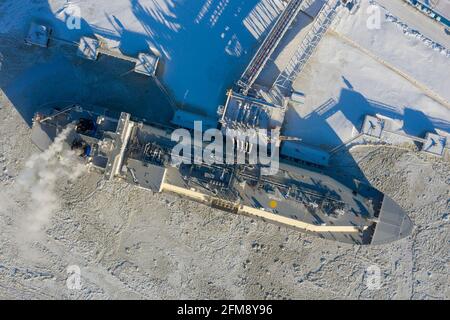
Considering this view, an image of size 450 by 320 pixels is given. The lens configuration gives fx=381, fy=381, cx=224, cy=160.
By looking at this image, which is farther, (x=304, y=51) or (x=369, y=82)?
(x=369, y=82)

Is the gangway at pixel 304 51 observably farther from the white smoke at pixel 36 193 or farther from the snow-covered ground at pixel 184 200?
the white smoke at pixel 36 193

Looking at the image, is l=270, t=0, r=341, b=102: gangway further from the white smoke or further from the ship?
the white smoke

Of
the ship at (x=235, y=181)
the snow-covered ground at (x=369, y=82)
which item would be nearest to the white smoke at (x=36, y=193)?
the ship at (x=235, y=181)

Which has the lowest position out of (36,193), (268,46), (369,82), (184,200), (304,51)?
(36,193)

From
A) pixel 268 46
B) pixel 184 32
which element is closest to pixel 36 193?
Result: pixel 184 32

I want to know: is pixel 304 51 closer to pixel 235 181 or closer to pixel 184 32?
pixel 184 32

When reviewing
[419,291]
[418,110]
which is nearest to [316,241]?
[419,291]

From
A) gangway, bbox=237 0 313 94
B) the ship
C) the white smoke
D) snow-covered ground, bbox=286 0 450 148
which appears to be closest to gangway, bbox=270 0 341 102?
snow-covered ground, bbox=286 0 450 148

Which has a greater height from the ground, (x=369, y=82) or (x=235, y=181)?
(x=369, y=82)
